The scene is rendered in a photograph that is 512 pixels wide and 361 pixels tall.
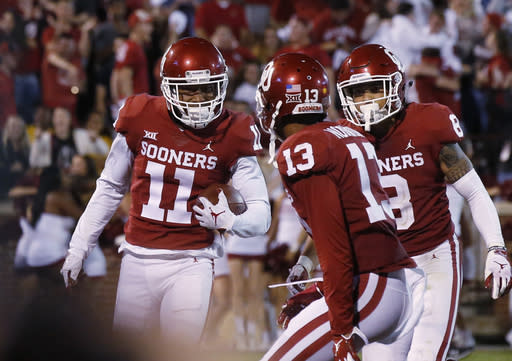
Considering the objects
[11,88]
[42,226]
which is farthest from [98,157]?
[11,88]

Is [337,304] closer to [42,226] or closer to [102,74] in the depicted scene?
[42,226]

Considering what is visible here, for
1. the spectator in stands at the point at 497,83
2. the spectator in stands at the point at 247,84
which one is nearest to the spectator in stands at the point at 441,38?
the spectator in stands at the point at 497,83

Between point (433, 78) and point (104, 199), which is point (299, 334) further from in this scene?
point (433, 78)

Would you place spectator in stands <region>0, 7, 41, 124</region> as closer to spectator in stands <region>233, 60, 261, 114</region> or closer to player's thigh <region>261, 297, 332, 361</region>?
spectator in stands <region>233, 60, 261, 114</region>

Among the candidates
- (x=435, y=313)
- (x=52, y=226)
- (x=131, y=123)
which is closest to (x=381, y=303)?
(x=435, y=313)

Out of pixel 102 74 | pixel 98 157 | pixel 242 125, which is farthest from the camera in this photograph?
pixel 102 74

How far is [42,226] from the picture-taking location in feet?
22.8

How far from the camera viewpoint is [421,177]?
3750mm

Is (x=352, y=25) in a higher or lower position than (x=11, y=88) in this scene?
higher

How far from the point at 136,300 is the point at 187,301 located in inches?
10.5

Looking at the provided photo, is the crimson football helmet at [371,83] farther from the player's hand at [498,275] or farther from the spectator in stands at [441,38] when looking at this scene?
the spectator in stands at [441,38]

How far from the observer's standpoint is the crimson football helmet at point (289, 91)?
3.27 meters

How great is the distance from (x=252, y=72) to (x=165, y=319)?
5.11m

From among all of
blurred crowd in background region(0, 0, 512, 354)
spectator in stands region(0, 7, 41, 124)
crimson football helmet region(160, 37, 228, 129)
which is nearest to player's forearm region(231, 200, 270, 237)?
crimson football helmet region(160, 37, 228, 129)
